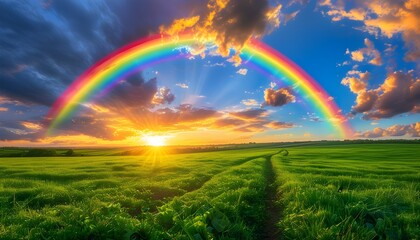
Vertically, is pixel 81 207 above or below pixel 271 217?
above

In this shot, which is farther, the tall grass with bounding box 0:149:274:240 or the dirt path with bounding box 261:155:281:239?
the dirt path with bounding box 261:155:281:239

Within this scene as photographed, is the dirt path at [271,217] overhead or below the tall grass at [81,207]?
below

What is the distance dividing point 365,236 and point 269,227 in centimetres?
344

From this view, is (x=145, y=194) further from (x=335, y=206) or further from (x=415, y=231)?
(x=415, y=231)

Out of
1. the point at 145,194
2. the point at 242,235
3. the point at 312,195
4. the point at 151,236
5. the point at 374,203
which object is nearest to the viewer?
the point at 151,236

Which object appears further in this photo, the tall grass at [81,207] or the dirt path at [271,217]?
the dirt path at [271,217]

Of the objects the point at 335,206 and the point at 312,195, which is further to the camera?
the point at 312,195

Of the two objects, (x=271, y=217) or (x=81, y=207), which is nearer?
(x=271, y=217)

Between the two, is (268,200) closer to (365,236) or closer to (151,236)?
(365,236)

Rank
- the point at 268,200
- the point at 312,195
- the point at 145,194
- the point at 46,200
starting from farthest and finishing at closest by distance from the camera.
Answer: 1. the point at 145,194
2. the point at 46,200
3. the point at 268,200
4. the point at 312,195

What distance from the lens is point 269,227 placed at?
33.5 feet

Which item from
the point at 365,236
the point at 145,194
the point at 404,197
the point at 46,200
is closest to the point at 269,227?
the point at 365,236

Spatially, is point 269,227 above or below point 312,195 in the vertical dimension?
below

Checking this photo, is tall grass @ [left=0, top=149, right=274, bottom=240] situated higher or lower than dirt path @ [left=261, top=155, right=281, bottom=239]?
higher
